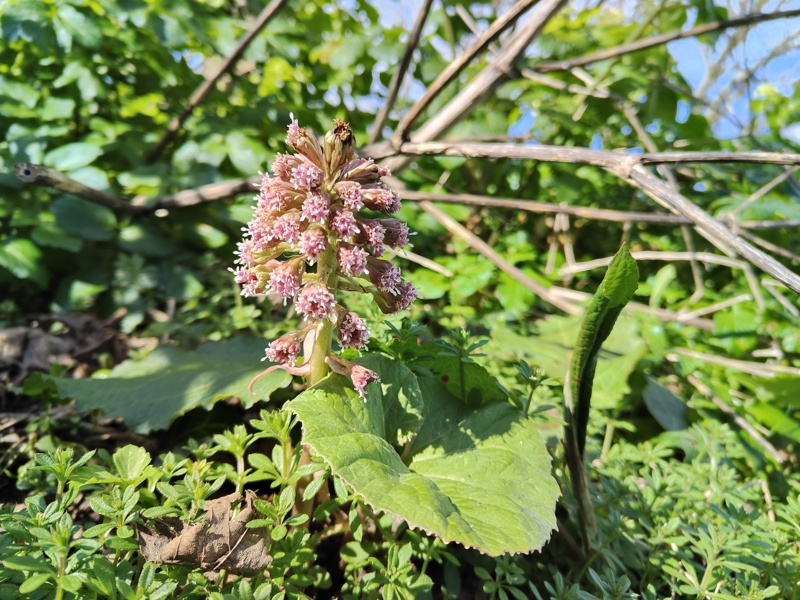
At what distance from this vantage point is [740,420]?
2803 millimetres

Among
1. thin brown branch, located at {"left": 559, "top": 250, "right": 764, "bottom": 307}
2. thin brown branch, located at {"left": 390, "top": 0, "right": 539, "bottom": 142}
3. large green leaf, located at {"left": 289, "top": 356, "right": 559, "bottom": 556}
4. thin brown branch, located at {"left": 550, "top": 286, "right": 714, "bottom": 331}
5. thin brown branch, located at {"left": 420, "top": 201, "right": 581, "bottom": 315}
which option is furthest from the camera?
thin brown branch, located at {"left": 550, "top": 286, "right": 714, "bottom": 331}

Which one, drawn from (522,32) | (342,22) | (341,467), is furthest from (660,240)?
(341,467)

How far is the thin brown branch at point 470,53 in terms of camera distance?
215 centimetres

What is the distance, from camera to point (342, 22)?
4449 mm

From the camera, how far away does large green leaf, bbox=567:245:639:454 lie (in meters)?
1.33

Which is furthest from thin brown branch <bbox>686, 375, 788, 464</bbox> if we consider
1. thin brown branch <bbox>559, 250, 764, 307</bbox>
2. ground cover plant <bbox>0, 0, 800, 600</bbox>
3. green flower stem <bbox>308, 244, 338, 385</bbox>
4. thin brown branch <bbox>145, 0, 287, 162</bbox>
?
thin brown branch <bbox>145, 0, 287, 162</bbox>

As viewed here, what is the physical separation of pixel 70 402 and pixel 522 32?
2995 mm

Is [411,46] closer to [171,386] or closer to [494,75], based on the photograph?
[494,75]

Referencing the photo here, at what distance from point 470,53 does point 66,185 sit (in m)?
2.09

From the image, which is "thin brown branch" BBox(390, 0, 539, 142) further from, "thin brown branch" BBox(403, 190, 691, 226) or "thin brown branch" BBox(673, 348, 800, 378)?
"thin brown branch" BBox(673, 348, 800, 378)

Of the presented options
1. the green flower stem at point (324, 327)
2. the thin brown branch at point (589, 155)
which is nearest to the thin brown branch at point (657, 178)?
the thin brown branch at point (589, 155)

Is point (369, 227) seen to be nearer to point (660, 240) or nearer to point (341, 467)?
point (341, 467)

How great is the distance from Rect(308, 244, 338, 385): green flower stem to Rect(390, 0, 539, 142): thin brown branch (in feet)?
4.18

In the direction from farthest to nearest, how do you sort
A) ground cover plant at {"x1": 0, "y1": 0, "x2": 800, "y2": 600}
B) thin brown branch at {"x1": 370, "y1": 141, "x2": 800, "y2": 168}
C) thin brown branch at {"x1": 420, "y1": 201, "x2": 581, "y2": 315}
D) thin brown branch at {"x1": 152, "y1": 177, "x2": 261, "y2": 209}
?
thin brown branch at {"x1": 420, "y1": 201, "x2": 581, "y2": 315}, thin brown branch at {"x1": 152, "y1": 177, "x2": 261, "y2": 209}, thin brown branch at {"x1": 370, "y1": 141, "x2": 800, "y2": 168}, ground cover plant at {"x1": 0, "y1": 0, "x2": 800, "y2": 600}
